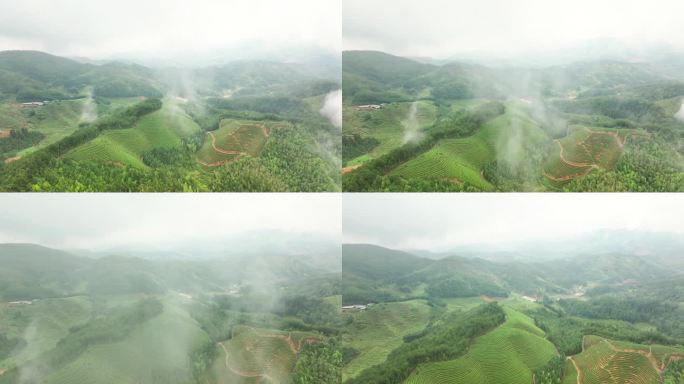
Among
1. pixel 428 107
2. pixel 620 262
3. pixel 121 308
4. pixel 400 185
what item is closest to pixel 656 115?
pixel 620 262

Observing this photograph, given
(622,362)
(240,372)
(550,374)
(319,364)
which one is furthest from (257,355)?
(622,362)

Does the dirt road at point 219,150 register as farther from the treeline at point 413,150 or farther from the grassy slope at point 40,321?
the grassy slope at point 40,321

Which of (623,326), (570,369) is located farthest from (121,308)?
(623,326)

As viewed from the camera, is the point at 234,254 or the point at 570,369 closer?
the point at 570,369

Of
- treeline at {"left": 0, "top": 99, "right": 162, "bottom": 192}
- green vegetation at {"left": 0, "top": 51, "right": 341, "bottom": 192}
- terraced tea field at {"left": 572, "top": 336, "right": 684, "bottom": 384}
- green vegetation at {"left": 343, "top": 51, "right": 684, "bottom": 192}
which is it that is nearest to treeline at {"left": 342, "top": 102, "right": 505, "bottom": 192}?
green vegetation at {"left": 343, "top": 51, "right": 684, "bottom": 192}

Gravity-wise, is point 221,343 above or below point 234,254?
below

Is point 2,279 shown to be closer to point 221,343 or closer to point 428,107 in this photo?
point 221,343

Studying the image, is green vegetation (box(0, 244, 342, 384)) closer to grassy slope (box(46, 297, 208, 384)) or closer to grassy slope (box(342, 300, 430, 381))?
grassy slope (box(46, 297, 208, 384))

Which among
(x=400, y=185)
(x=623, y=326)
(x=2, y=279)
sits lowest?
(x=623, y=326)
